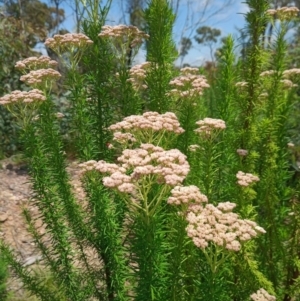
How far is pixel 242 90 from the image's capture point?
9.46ft

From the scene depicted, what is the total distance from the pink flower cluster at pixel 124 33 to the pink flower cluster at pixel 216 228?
4.45 ft

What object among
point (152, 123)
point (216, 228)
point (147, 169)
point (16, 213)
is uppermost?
point (152, 123)

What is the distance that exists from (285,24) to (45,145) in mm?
1876

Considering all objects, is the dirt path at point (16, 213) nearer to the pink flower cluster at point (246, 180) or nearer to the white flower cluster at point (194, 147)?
the white flower cluster at point (194, 147)

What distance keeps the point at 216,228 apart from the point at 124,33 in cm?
164

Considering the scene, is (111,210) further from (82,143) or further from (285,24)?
(285,24)

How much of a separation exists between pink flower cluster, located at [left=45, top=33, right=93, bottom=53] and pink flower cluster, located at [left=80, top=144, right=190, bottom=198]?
97 cm

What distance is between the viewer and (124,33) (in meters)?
2.91

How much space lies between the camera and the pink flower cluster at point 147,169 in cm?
191

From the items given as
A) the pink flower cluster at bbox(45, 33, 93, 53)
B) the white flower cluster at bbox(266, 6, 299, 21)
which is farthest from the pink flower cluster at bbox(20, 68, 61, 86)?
the white flower cluster at bbox(266, 6, 299, 21)

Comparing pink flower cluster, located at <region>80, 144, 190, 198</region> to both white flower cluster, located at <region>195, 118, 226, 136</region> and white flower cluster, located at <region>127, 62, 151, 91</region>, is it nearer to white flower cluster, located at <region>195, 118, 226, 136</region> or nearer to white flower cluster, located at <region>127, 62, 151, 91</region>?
white flower cluster, located at <region>195, 118, 226, 136</region>

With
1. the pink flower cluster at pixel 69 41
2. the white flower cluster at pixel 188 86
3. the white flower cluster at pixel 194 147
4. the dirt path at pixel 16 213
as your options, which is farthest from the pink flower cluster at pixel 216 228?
the dirt path at pixel 16 213

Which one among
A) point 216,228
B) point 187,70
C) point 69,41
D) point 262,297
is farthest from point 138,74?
point 262,297

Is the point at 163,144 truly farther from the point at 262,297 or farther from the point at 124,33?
the point at 262,297
